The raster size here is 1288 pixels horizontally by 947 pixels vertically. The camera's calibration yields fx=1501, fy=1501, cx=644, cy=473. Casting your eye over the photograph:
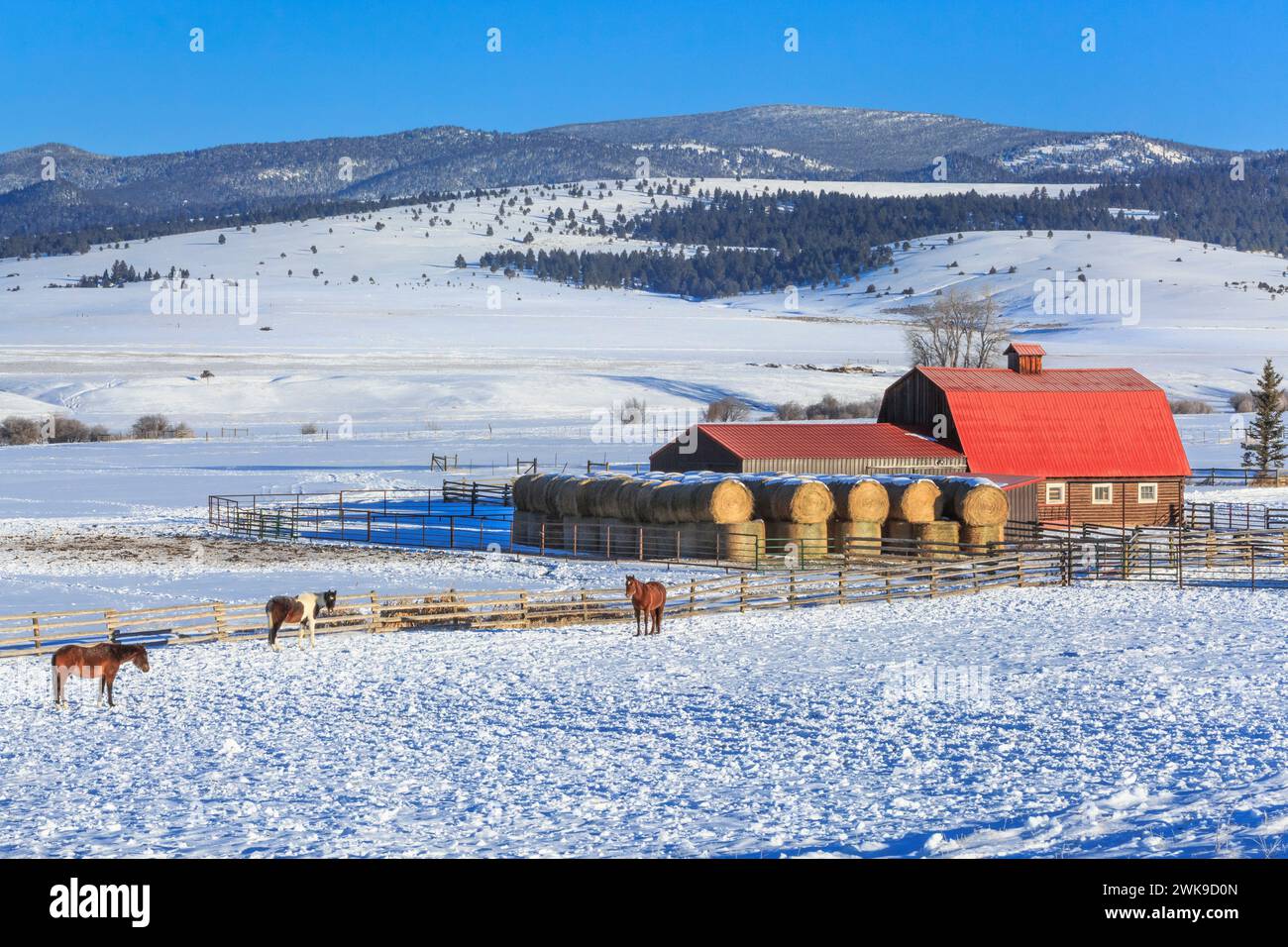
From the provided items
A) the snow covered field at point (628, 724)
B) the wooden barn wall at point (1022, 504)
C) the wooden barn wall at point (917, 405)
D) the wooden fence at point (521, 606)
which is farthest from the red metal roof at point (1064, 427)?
the wooden fence at point (521, 606)

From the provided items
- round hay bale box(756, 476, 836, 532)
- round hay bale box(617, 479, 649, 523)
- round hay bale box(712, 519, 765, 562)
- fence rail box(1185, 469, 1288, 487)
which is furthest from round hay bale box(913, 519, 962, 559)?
fence rail box(1185, 469, 1288, 487)

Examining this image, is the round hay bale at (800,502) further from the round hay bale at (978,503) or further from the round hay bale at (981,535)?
the round hay bale at (981,535)

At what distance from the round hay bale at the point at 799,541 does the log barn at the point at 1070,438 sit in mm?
8469

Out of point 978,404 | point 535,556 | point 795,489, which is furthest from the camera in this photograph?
point 978,404

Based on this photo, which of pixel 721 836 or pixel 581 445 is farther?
pixel 581 445

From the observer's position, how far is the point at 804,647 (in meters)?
23.5

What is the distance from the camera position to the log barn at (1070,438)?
4175 centimetres

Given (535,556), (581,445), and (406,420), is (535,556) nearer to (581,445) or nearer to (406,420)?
(581,445)

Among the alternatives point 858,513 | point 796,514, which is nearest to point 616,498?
point 796,514

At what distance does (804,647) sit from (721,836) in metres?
11.9

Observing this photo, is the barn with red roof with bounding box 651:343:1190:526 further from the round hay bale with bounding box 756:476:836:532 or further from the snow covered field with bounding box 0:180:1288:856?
the snow covered field with bounding box 0:180:1288:856

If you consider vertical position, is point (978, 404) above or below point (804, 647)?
above
